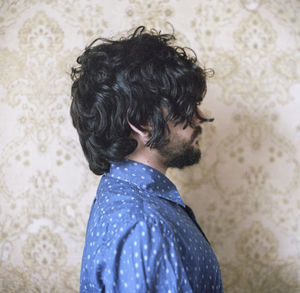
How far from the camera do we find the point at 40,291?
1404 millimetres

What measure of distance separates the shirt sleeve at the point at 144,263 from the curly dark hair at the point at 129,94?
289 millimetres

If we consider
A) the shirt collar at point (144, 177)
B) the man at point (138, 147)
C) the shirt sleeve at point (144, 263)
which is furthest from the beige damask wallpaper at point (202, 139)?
the shirt sleeve at point (144, 263)

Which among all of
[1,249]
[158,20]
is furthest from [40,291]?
[158,20]

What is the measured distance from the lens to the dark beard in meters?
0.92

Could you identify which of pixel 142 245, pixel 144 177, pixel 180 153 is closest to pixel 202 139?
pixel 180 153

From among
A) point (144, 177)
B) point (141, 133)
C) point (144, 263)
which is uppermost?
point (141, 133)

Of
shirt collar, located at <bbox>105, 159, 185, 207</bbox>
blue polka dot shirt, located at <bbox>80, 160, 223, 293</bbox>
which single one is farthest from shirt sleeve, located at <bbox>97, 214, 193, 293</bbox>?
shirt collar, located at <bbox>105, 159, 185, 207</bbox>

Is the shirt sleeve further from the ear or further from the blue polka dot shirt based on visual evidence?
the ear

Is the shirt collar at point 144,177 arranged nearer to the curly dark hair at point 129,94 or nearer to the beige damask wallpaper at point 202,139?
the curly dark hair at point 129,94

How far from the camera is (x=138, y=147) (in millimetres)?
917

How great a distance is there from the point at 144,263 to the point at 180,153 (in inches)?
15.8

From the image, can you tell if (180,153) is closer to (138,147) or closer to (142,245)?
(138,147)

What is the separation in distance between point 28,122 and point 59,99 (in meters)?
0.18

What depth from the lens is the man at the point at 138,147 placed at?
26.5 inches
